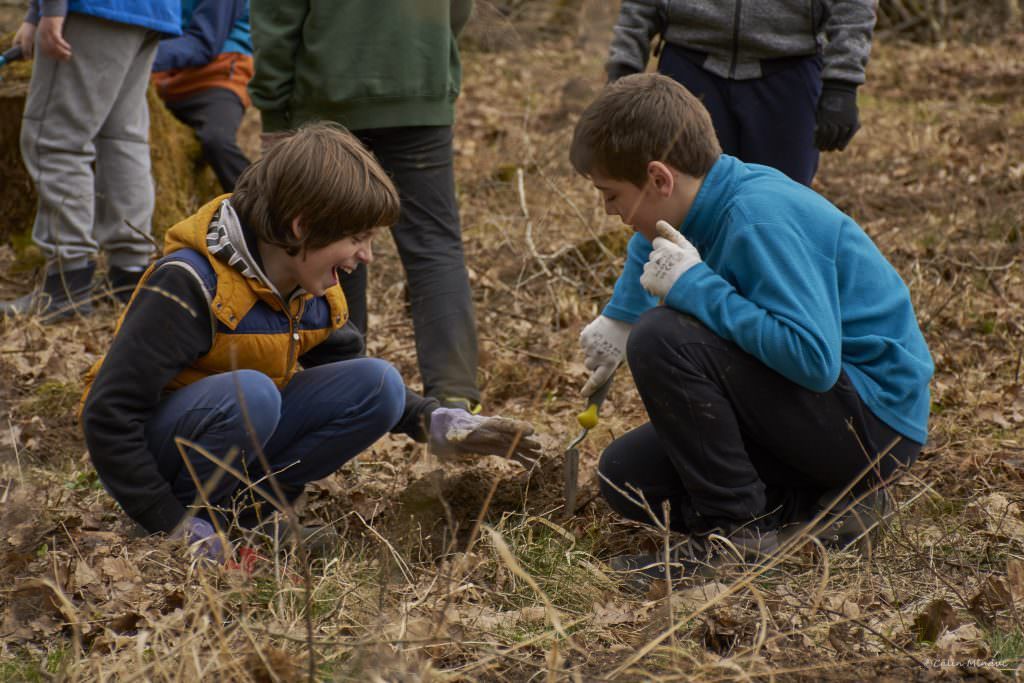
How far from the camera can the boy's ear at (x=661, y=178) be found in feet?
8.64

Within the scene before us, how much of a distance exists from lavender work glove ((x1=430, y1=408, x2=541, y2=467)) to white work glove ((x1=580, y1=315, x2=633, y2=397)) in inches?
9.1

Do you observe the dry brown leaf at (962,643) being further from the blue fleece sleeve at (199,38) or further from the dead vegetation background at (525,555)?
the blue fleece sleeve at (199,38)

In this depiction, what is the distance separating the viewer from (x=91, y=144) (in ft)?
15.4

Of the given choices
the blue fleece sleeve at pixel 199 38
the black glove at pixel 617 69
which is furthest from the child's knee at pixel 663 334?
the blue fleece sleeve at pixel 199 38

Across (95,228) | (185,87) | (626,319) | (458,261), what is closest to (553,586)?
(626,319)

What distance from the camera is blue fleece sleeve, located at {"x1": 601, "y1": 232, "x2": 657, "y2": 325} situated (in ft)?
9.82

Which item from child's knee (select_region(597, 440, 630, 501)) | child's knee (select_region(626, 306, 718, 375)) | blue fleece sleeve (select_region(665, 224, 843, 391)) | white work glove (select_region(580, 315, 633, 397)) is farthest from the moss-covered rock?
blue fleece sleeve (select_region(665, 224, 843, 391))

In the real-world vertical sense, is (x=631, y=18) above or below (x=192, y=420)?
above

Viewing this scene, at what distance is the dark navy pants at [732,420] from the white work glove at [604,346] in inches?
12.5

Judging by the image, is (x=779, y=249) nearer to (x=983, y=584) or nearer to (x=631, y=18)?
(x=983, y=584)

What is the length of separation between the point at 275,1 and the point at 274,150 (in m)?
1.03

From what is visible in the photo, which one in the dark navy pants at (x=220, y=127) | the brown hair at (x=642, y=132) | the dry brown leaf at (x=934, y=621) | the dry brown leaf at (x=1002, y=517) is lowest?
the dark navy pants at (x=220, y=127)

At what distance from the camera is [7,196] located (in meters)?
5.61

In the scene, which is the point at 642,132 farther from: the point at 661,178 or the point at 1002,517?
the point at 1002,517
